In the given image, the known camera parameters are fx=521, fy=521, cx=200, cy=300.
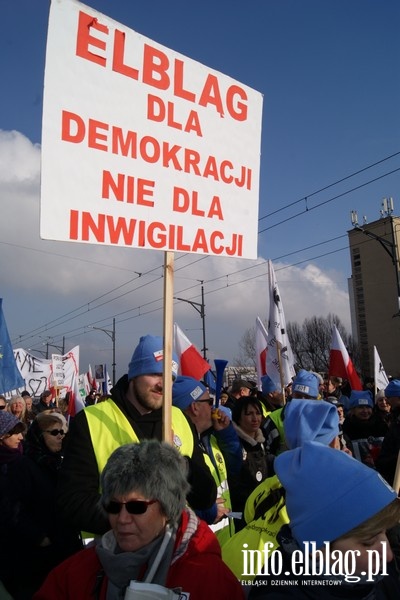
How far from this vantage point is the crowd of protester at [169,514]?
5.28 feet

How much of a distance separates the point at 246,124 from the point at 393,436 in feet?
8.75

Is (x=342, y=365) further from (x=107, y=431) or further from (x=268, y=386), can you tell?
(x=107, y=431)

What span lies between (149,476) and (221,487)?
1.71m

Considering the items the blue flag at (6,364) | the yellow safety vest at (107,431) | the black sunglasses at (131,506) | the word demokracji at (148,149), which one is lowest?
the black sunglasses at (131,506)

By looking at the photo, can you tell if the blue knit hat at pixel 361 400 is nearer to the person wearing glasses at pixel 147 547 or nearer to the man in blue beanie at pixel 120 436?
the man in blue beanie at pixel 120 436

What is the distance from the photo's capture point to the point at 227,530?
319 cm

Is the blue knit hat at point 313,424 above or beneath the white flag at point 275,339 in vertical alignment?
beneath

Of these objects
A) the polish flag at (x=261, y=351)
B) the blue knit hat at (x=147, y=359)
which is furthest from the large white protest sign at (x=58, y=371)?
the blue knit hat at (x=147, y=359)

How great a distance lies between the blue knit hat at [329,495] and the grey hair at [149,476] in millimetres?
420

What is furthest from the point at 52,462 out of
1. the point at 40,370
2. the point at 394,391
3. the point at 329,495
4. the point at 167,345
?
the point at 40,370

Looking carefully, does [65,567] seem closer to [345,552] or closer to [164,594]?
[164,594]

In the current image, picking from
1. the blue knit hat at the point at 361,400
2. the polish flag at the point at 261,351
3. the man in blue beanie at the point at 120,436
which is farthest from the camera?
the polish flag at the point at 261,351

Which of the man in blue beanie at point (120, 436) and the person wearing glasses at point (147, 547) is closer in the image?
the person wearing glasses at point (147, 547)

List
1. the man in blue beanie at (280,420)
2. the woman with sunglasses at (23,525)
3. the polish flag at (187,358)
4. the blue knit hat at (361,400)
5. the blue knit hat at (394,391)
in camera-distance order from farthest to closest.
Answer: the polish flag at (187,358) → the blue knit hat at (361,400) → the blue knit hat at (394,391) → the man in blue beanie at (280,420) → the woman with sunglasses at (23,525)
